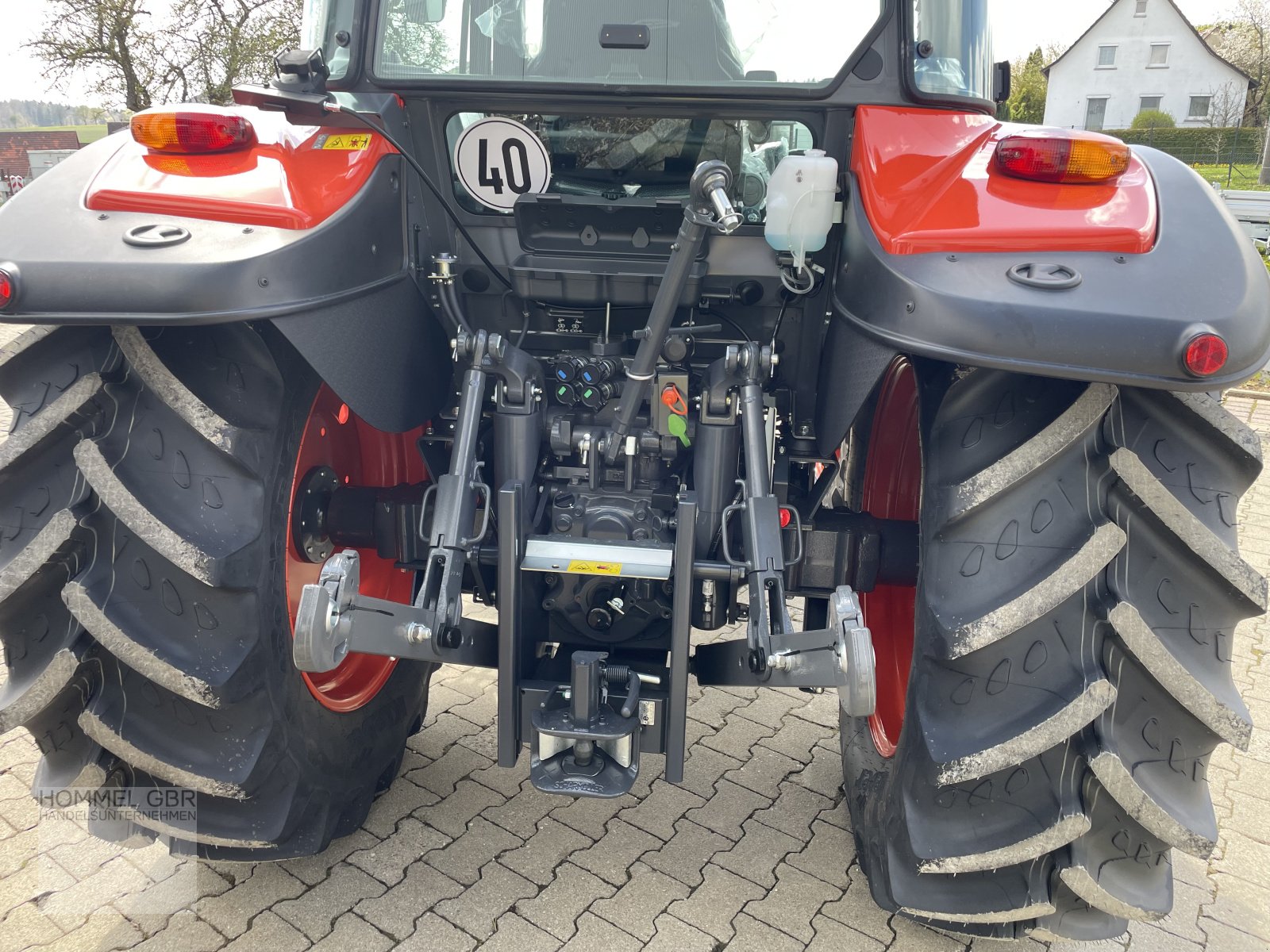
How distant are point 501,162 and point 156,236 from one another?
870mm

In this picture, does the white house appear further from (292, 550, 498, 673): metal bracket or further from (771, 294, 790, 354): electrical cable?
(292, 550, 498, 673): metal bracket

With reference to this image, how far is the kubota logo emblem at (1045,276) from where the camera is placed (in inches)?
67.5

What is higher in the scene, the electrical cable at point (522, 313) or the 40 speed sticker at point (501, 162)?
the 40 speed sticker at point (501, 162)

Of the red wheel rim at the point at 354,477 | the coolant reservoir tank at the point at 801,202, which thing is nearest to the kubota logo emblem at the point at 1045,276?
the coolant reservoir tank at the point at 801,202

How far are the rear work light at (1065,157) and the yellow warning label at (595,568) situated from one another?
113cm

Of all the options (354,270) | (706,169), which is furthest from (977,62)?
(354,270)

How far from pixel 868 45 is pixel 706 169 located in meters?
0.65

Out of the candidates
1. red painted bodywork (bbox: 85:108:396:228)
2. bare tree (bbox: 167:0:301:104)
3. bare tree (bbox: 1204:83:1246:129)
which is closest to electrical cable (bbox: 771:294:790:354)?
red painted bodywork (bbox: 85:108:396:228)

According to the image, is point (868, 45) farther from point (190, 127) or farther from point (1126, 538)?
point (190, 127)

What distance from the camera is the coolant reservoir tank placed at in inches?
83.4

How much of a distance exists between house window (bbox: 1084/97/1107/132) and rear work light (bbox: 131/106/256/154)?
58039 mm

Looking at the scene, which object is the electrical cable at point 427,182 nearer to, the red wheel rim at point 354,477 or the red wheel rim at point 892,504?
the red wheel rim at point 354,477

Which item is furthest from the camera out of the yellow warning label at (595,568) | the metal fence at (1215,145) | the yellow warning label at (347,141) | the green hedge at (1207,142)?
the green hedge at (1207,142)

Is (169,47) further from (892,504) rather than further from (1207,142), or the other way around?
(1207,142)
